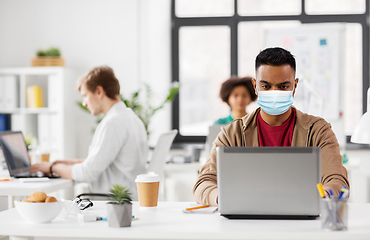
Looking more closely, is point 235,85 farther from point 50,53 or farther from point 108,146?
point 50,53

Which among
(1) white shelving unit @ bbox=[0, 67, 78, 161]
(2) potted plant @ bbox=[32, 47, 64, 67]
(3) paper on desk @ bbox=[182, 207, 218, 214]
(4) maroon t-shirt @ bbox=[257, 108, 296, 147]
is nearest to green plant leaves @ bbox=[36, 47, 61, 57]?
(2) potted plant @ bbox=[32, 47, 64, 67]

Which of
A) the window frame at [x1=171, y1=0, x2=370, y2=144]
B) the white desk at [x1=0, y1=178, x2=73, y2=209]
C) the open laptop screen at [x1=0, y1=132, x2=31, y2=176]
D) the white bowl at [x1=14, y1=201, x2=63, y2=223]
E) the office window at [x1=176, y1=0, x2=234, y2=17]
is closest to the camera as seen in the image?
the white bowl at [x1=14, y1=201, x2=63, y2=223]

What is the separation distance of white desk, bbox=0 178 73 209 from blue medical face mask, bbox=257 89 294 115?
132 centimetres

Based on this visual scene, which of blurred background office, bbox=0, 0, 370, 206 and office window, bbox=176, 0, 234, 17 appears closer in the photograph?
blurred background office, bbox=0, 0, 370, 206

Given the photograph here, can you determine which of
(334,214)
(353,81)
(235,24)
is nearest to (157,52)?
(235,24)

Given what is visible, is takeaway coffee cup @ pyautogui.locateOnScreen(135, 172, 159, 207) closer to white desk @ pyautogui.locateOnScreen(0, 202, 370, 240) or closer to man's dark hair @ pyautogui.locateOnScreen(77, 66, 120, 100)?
white desk @ pyautogui.locateOnScreen(0, 202, 370, 240)

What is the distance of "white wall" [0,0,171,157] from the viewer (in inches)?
198

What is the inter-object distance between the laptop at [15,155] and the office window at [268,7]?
3.10 meters

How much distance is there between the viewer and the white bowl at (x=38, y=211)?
4.68 feet

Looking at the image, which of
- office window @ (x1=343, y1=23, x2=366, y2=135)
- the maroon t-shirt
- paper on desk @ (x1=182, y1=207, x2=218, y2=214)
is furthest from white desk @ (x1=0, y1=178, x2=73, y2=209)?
office window @ (x1=343, y1=23, x2=366, y2=135)

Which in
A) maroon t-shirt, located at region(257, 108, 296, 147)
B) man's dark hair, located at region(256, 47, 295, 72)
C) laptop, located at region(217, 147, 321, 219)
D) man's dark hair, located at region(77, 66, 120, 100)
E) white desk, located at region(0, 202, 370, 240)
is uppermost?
man's dark hair, located at region(256, 47, 295, 72)

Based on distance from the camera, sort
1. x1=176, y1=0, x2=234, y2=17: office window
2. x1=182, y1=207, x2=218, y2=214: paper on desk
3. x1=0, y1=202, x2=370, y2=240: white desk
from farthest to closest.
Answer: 1. x1=176, y1=0, x2=234, y2=17: office window
2. x1=182, y1=207, x2=218, y2=214: paper on desk
3. x1=0, y1=202, x2=370, y2=240: white desk

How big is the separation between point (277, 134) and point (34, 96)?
3547 mm

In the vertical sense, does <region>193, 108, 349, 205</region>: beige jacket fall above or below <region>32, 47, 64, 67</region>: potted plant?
below
